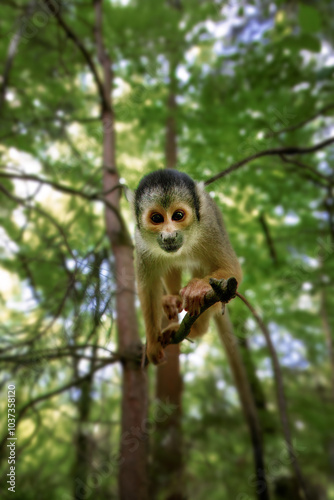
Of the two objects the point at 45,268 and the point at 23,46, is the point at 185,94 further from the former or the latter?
the point at 45,268

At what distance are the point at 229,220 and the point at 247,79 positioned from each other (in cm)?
159

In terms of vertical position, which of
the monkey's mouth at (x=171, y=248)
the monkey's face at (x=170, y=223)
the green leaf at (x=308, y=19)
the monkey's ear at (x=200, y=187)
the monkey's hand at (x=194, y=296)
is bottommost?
the monkey's hand at (x=194, y=296)

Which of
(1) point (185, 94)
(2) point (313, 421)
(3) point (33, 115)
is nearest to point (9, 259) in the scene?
(3) point (33, 115)

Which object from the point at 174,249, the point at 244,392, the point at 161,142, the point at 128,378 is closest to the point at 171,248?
the point at 174,249

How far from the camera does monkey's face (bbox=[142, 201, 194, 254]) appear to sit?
1.34m

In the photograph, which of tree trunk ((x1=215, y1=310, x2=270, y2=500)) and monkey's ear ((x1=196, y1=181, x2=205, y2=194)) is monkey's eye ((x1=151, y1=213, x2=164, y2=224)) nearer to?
monkey's ear ((x1=196, y1=181, x2=205, y2=194))

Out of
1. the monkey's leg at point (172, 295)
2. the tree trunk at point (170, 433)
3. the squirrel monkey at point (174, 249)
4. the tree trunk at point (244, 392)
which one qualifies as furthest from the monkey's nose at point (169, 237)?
the tree trunk at point (170, 433)

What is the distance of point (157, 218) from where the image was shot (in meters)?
1.41

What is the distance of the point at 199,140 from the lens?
368cm

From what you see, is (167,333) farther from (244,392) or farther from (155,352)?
(244,392)

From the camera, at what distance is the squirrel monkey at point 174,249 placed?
4.45ft

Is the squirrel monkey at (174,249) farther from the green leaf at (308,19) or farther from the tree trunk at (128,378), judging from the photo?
the green leaf at (308,19)

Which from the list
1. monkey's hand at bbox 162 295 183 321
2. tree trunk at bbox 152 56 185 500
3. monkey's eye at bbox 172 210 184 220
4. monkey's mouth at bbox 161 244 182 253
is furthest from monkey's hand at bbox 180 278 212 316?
tree trunk at bbox 152 56 185 500

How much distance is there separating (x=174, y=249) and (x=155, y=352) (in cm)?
57
